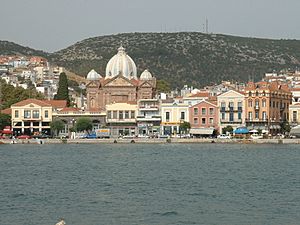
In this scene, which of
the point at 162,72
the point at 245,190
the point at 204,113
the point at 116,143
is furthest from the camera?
the point at 162,72

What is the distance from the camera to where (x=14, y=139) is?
9562 cm

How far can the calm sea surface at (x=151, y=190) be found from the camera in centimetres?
3122

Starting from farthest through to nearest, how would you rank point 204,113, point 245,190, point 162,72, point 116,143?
point 162,72, point 204,113, point 116,143, point 245,190

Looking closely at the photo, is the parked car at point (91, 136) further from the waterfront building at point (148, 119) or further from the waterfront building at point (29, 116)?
the waterfront building at point (29, 116)

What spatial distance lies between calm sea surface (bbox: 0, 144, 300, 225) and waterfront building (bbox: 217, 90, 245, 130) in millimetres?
35923

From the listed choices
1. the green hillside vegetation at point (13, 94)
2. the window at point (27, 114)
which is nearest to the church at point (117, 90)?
the window at point (27, 114)

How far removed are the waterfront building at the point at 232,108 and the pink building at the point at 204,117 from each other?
736 mm

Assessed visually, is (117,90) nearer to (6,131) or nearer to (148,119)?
(148,119)

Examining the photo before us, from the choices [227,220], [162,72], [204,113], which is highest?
[162,72]

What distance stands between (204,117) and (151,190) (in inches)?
2447

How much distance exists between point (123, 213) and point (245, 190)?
883cm

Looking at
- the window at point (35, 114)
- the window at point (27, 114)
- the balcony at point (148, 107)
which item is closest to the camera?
the balcony at point (148, 107)

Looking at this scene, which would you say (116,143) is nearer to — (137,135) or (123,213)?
(137,135)

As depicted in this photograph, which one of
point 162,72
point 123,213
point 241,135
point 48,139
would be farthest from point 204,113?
point 162,72
